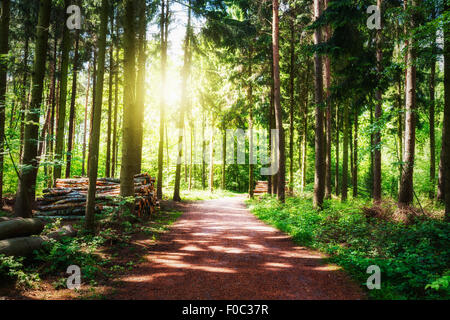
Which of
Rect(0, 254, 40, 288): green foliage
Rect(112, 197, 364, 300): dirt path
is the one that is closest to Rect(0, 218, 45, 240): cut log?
Rect(0, 254, 40, 288): green foliage

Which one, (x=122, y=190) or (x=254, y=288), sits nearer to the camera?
(x=254, y=288)

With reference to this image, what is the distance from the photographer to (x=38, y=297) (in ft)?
13.0

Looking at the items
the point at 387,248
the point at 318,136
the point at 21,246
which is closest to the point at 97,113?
the point at 21,246

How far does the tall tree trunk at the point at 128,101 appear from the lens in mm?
8531

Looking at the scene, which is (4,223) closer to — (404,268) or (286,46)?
(404,268)

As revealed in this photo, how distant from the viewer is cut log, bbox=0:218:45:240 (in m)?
5.01

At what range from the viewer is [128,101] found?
884cm

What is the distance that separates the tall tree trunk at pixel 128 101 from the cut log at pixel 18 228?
10.1 ft

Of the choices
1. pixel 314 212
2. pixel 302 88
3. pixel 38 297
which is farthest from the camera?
pixel 302 88

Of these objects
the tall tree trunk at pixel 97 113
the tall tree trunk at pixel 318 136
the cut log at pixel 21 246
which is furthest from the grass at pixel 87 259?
the tall tree trunk at pixel 318 136

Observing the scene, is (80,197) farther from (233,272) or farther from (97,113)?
(233,272)
